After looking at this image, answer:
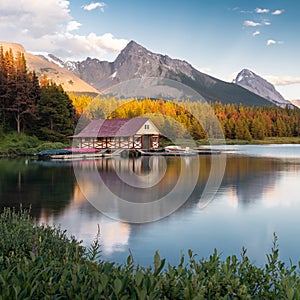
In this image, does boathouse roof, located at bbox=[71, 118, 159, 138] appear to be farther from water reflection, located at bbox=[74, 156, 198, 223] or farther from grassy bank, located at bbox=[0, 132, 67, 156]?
water reflection, located at bbox=[74, 156, 198, 223]

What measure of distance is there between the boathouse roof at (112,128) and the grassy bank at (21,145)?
4470 millimetres

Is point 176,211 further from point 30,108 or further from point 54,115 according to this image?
point 30,108

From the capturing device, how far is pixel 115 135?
49750 mm

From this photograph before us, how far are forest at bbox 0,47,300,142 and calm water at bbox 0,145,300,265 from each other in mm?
29197

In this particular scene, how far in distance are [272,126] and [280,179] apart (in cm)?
9142

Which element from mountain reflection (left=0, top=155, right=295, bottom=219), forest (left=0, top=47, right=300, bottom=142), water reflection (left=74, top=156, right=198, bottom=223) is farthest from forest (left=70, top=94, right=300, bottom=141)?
water reflection (left=74, top=156, right=198, bottom=223)

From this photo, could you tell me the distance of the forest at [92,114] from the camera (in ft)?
164

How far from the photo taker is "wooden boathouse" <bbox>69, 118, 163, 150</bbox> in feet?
164

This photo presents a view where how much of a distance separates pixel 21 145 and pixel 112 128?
38.1ft

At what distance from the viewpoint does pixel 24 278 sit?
3.06m

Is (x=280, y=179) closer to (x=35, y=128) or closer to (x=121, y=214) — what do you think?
(x=121, y=214)

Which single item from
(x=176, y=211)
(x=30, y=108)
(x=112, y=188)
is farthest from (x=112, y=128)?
(x=176, y=211)

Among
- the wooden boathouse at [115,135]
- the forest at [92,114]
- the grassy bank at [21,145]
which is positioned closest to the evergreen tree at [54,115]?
the forest at [92,114]

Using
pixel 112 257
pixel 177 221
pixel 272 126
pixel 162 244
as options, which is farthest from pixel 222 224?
pixel 272 126
